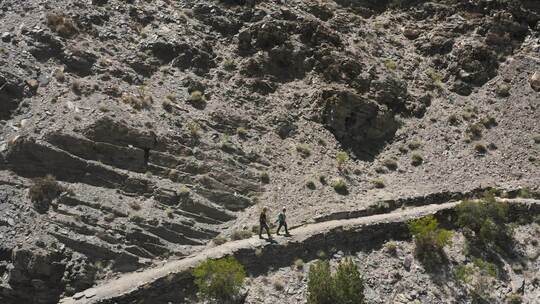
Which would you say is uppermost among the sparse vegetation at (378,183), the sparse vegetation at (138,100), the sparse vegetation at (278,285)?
Result: the sparse vegetation at (138,100)

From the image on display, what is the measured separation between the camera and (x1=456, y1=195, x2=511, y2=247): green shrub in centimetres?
2341

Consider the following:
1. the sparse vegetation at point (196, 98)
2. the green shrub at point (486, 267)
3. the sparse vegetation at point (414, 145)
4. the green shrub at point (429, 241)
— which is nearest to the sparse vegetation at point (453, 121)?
the sparse vegetation at point (414, 145)

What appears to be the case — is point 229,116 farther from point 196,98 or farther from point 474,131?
point 474,131

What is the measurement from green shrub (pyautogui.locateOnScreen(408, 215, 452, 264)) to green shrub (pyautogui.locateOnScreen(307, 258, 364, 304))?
304 cm

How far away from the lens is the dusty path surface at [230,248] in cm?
1998

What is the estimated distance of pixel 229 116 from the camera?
28.1 meters

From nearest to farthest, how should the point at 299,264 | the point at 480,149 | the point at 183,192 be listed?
the point at 299,264, the point at 183,192, the point at 480,149

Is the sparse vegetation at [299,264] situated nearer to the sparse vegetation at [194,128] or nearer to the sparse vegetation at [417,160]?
the sparse vegetation at [194,128]

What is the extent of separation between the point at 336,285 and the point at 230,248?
4.34 meters

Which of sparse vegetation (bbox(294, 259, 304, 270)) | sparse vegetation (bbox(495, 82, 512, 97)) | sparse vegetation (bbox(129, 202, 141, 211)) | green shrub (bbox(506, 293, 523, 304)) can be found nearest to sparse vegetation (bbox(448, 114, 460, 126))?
sparse vegetation (bbox(495, 82, 512, 97))

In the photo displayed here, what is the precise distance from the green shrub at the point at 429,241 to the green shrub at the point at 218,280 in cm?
674

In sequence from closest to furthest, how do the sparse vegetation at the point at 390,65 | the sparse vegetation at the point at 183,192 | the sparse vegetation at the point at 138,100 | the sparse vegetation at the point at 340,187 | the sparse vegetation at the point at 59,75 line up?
the sparse vegetation at the point at 183,192, the sparse vegetation at the point at 59,75, the sparse vegetation at the point at 138,100, the sparse vegetation at the point at 340,187, the sparse vegetation at the point at 390,65

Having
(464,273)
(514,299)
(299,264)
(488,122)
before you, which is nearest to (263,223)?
(299,264)

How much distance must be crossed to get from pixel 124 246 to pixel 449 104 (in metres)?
18.6
